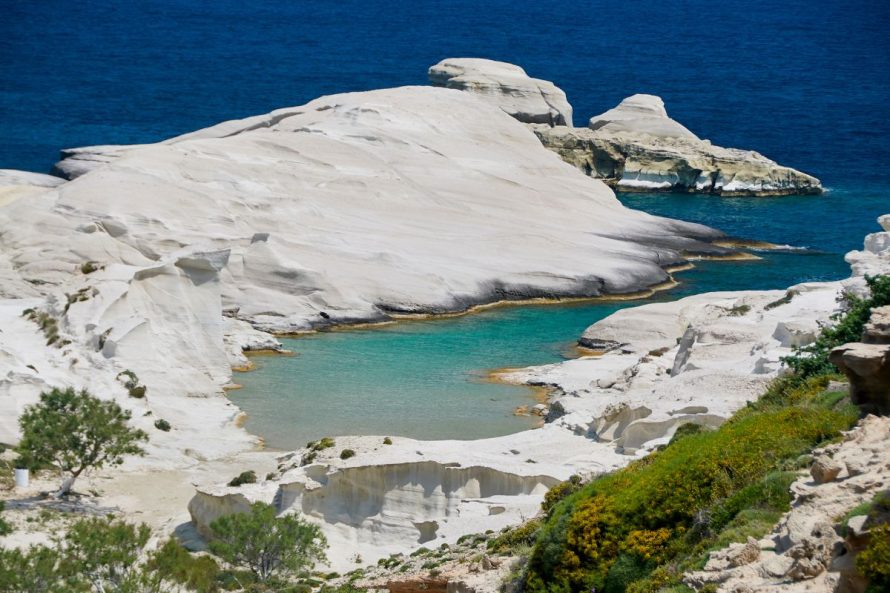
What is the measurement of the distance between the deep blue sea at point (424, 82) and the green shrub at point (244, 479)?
20.1ft

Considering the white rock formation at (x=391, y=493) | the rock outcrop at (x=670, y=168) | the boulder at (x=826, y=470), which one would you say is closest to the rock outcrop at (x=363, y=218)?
the rock outcrop at (x=670, y=168)

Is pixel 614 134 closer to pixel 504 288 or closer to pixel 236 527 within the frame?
pixel 504 288

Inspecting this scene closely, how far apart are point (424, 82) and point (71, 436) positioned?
123924 millimetres

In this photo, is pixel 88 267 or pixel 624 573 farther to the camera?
pixel 88 267

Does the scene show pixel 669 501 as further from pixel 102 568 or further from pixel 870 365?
pixel 102 568

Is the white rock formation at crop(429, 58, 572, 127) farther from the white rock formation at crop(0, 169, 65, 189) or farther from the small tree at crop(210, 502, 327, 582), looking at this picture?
the small tree at crop(210, 502, 327, 582)

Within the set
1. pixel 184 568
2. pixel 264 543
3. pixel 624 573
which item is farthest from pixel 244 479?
pixel 624 573

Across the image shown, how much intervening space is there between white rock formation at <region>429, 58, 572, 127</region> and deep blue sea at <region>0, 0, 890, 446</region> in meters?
10.9

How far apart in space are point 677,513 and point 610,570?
3.96 feet

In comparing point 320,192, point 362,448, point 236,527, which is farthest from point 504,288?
point 236,527

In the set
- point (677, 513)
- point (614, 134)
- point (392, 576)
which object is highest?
point (614, 134)

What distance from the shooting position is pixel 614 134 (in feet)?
339

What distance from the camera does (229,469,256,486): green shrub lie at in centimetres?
3525

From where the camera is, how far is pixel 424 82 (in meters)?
155
